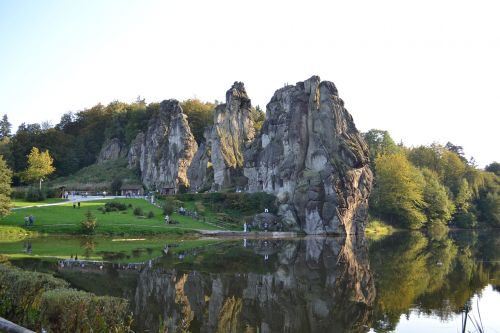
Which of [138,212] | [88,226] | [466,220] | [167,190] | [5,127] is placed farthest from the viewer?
[5,127]

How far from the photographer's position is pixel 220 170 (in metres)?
88.1

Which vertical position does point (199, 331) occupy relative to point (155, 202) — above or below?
below

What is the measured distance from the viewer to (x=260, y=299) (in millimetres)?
21484

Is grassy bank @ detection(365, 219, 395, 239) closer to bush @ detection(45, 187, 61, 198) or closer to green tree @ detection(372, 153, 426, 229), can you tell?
green tree @ detection(372, 153, 426, 229)

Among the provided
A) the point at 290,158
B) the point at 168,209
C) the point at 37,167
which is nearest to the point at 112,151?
the point at 37,167

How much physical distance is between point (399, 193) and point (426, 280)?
5914 centimetres

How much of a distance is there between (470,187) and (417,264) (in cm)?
7744

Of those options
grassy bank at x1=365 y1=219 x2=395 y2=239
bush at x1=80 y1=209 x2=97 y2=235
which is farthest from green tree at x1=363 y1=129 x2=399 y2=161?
bush at x1=80 y1=209 x2=97 y2=235

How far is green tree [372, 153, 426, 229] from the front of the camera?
86000 mm

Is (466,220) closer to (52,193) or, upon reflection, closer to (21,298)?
(52,193)

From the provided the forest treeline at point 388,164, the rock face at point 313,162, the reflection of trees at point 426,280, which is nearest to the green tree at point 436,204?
the forest treeline at point 388,164

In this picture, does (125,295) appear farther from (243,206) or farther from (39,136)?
(39,136)

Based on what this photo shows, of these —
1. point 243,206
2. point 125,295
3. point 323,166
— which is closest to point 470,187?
point 323,166

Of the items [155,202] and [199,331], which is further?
[155,202]
